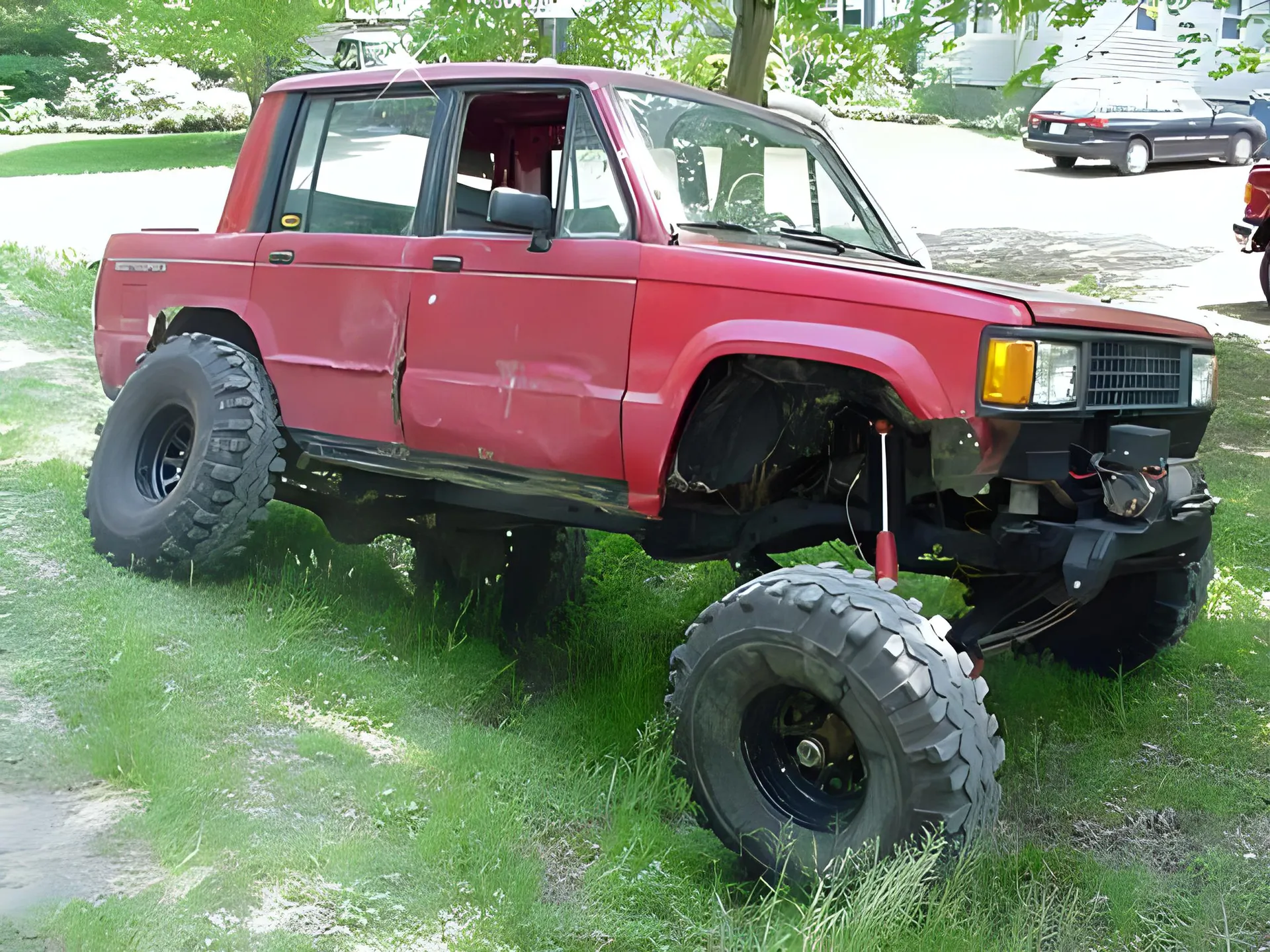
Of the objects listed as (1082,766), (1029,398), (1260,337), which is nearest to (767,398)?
(1029,398)

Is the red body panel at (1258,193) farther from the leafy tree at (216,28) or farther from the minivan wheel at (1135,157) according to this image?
the leafy tree at (216,28)

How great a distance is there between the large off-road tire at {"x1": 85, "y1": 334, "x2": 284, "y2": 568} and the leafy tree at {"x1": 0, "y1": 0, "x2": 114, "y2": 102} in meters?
14.3

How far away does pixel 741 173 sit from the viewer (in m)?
4.73

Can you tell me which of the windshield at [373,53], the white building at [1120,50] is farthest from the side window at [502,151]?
the white building at [1120,50]

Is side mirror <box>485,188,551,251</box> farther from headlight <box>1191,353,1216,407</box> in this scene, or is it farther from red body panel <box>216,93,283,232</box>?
headlight <box>1191,353,1216,407</box>

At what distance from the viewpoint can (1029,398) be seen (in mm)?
3449

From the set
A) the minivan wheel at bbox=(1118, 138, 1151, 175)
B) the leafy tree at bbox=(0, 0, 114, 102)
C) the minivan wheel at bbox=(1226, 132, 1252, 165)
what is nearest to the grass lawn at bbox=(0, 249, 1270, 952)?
the leafy tree at bbox=(0, 0, 114, 102)

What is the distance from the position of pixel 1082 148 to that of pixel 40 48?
17627 millimetres

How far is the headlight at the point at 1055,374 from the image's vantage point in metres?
3.47

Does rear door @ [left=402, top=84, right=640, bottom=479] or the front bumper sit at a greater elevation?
the front bumper

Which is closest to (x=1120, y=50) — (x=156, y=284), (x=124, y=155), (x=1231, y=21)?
(x=1231, y=21)

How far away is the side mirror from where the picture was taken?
13.3ft

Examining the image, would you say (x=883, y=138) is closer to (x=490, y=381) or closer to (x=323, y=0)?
(x=323, y=0)

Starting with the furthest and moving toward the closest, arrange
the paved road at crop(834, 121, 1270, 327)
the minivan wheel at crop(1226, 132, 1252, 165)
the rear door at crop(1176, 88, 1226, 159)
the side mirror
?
the minivan wheel at crop(1226, 132, 1252, 165)
the rear door at crop(1176, 88, 1226, 159)
the paved road at crop(834, 121, 1270, 327)
the side mirror
